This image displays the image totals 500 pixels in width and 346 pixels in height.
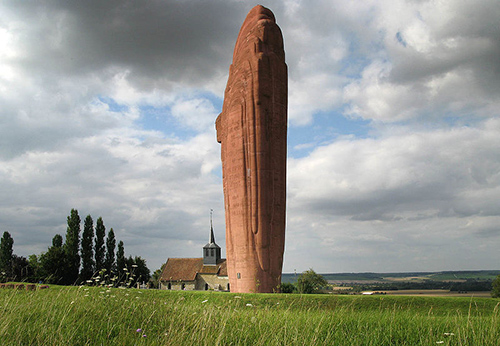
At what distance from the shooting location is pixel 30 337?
4.86m

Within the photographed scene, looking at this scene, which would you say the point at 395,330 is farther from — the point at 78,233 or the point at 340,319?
the point at 78,233

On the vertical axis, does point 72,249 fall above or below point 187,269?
above

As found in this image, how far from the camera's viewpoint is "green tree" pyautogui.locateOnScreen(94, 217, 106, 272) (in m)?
39.9

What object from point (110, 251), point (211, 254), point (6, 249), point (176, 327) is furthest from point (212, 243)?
point (176, 327)

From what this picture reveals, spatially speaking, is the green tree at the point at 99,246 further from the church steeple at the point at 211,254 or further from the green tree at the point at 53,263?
the church steeple at the point at 211,254

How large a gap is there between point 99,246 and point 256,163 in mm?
29582

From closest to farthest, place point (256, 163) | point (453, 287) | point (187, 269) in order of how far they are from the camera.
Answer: point (453, 287), point (256, 163), point (187, 269)

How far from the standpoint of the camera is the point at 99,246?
40.3 meters

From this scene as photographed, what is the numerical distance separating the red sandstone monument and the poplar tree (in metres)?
25.7

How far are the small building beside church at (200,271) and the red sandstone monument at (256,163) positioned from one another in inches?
1224

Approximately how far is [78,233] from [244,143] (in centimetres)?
2841

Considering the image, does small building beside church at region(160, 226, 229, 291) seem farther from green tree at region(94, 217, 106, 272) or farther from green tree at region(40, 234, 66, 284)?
green tree at region(40, 234, 66, 284)

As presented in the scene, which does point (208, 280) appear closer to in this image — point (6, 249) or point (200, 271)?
point (200, 271)

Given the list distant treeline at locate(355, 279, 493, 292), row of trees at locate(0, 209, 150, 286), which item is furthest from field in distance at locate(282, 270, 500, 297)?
row of trees at locate(0, 209, 150, 286)
